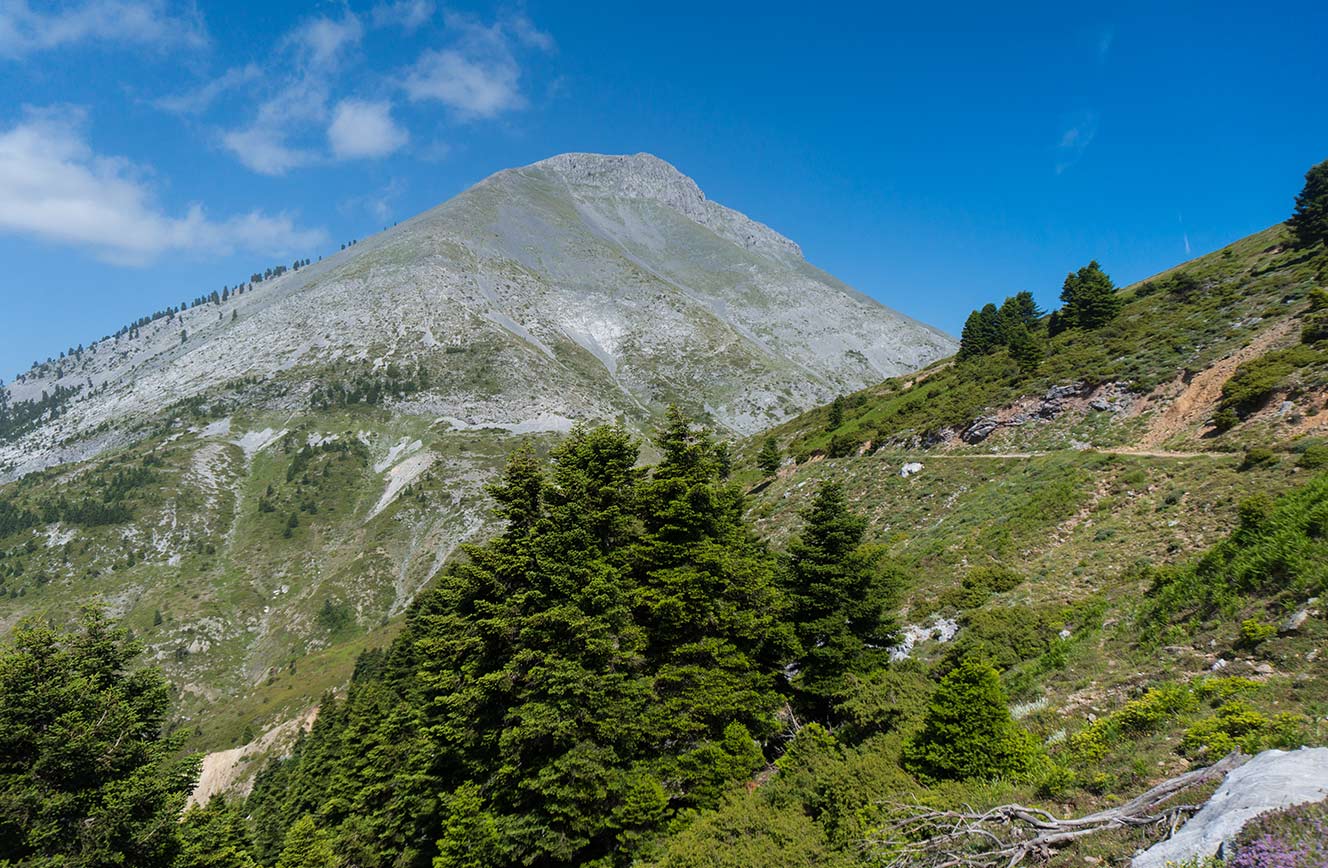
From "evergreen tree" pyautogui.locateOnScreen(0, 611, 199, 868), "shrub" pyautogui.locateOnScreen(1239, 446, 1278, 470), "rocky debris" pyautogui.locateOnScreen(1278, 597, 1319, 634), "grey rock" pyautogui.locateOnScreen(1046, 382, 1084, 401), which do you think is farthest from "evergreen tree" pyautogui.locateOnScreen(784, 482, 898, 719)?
"grey rock" pyautogui.locateOnScreen(1046, 382, 1084, 401)

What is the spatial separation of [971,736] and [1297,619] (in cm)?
694

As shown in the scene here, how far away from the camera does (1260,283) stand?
4209cm

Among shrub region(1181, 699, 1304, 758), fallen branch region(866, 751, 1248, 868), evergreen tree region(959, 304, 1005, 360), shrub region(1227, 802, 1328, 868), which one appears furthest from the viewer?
evergreen tree region(959, 304, 1005, 360)

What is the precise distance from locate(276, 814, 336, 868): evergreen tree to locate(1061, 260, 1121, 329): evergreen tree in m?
72.6

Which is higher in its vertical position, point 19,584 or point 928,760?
point 19,584

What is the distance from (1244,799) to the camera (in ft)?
19.7

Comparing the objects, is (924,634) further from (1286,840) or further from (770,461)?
(770,461)

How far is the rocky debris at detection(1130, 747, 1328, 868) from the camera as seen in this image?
5641 millimetres

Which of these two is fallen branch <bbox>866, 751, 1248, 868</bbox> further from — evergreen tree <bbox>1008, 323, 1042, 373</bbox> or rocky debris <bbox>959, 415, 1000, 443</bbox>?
evergreen tree <bbox>1008, 323, 1042, 373</bbox>

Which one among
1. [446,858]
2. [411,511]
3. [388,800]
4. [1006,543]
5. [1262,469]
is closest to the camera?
[446,858]

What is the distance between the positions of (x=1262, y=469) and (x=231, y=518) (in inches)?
8349

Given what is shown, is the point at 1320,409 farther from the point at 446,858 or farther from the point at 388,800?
the point at 388,800

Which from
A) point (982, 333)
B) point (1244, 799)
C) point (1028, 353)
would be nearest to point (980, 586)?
point (1244, 799)

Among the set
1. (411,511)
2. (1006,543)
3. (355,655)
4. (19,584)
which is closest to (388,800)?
(1006,543)
